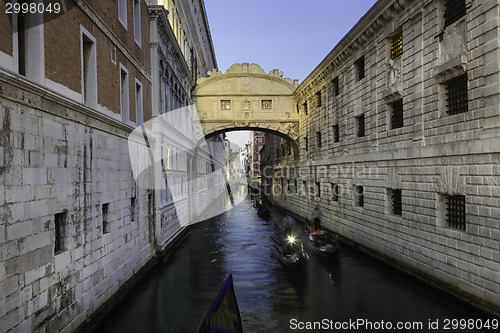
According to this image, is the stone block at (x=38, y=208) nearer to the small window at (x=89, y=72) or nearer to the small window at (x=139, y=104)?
the small window at (x=89, y=72)

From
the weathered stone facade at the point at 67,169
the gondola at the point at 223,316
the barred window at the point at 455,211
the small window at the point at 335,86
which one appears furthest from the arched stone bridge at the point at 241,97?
the gondola at the point at 223,316

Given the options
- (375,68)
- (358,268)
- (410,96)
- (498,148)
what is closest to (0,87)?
(498,148)

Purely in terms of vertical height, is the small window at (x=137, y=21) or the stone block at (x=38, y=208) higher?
the small window at (x=137, y=21)

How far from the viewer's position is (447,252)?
31.7ft

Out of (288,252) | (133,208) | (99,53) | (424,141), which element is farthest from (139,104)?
(424,141)

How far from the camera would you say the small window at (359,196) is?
1574 centimetres

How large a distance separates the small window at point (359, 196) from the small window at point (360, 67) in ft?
15.7

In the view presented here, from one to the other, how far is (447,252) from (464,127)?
328 cm

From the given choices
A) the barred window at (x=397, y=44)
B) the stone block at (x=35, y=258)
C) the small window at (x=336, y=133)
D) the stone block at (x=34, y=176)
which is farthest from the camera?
the small window at (x=336, y=133)

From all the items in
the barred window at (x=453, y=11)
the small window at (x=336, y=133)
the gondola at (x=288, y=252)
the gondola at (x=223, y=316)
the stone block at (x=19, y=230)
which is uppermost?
the barred window at (x=453, y=11)

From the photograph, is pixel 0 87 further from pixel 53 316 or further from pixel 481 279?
pixel 481 279

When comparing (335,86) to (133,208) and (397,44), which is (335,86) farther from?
(133,208)

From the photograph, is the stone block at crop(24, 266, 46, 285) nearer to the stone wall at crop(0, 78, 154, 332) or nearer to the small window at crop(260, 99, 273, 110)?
the stone wall at crop(0, 78, 154, 332)

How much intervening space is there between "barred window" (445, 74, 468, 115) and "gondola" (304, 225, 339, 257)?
6583 mm
